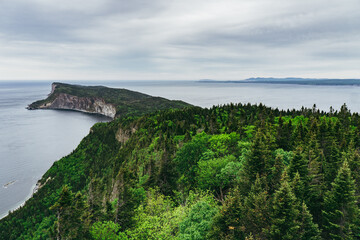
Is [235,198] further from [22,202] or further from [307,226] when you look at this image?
[22,202]

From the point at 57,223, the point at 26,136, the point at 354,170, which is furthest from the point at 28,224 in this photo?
the point at 26,136

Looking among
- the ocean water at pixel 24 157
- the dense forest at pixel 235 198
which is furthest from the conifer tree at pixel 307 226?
the ocean water at pixel 24 157

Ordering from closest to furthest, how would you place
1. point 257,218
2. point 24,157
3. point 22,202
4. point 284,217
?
point 284,217 → point 257,218 → point 22,202 → point 24,157

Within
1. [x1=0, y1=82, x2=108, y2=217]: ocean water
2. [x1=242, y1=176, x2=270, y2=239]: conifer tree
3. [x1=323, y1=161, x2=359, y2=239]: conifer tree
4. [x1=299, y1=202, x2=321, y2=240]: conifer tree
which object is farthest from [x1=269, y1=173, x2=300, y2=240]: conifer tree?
[x1=0, y1=82, x2=108, y2=217]: ocean water

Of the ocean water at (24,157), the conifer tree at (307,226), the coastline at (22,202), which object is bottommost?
the coastline at (22,202)

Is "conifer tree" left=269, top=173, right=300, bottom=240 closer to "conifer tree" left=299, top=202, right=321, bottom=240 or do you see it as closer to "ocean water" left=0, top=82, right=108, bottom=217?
"conifer tree" left=299, top=202, right=321, bottom=240

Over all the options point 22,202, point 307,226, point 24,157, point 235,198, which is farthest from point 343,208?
point 24,157

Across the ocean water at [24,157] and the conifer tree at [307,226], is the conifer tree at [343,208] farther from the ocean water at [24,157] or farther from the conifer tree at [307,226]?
the ocean water at [24,157]

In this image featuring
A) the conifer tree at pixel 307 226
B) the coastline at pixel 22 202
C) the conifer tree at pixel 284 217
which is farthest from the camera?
the coastline at pixel 22 202

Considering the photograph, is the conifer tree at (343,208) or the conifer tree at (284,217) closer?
the conifer tree at (284,217)
